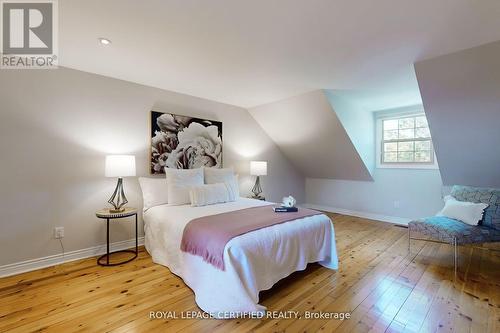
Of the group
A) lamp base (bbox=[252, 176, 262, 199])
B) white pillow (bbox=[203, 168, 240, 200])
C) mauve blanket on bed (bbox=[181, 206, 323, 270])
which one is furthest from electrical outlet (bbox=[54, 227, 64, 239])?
lamp base (bbox=[252, 176, 262, 199])

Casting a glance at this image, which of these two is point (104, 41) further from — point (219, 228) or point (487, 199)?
point (487, 199)

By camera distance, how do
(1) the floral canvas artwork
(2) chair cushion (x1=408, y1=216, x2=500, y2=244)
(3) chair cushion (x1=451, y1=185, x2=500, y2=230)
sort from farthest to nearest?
(1) the floral canvas artwork < (3) chair cushion (x1=451, y1=185, x2=500, y2=230) < (2) chair cushion (x1=408, y1=216, x2=500, y2=244)

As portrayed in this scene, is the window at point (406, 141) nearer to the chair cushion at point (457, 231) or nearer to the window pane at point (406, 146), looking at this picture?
the window pane at point (406, 146)

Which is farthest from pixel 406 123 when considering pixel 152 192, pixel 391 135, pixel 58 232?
pixel 58 232

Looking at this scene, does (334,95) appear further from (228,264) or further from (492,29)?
(228,264)

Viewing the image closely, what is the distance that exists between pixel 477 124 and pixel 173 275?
399 centimetres

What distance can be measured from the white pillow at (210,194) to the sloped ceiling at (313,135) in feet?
6.03

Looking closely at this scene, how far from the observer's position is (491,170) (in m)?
3.14

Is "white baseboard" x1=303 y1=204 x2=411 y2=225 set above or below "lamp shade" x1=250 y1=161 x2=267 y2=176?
below

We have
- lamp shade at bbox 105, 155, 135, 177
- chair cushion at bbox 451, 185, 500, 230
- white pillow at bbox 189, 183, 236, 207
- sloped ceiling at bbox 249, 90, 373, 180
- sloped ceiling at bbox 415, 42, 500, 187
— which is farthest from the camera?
sloped ceiling at bbox 249, 90, 373, 180

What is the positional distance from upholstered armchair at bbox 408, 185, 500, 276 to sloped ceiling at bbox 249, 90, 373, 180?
5.50ft

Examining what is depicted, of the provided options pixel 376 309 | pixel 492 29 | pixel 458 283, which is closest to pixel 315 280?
pixel 376 309

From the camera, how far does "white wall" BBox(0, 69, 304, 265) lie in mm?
2271

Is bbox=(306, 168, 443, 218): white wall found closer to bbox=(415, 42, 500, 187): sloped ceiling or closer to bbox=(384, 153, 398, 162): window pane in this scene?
bbox=(384, 153, 398, 162): window pane
